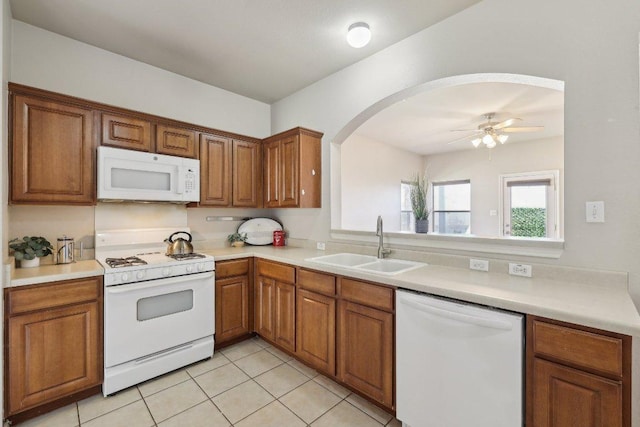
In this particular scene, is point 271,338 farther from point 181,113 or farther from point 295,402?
point 181,113

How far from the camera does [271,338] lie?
2656 millimetres

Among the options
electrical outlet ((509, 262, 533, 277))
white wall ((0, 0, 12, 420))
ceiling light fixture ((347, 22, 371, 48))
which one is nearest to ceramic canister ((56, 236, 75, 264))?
white wall ((0, 0, 12, 420))

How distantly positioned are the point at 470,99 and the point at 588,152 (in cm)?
226

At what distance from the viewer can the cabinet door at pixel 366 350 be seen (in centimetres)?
176

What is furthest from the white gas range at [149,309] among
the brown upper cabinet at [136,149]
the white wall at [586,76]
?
the white wall at [586,76]

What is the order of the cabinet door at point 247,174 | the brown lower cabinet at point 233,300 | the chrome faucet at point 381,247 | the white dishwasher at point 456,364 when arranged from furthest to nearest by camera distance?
1. the cabinet door at point 247,174
2. the brown lower cabinet at point 233,300
3. the chrome faucet at point 381,247
4. the white dishwasher at point 456,364

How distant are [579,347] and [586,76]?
1422 mm

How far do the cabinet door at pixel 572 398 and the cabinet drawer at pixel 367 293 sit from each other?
747 millimetres

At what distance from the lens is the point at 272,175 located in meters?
3.23

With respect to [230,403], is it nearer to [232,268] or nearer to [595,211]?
[232,268]

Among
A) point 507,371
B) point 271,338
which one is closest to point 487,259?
point 507,371

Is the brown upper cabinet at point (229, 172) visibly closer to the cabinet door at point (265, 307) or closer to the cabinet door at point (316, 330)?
the cabinet door at point (265, 307)

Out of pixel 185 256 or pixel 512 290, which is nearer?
pixel 512 290

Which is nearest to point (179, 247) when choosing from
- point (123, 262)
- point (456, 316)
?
point (123, 262)
